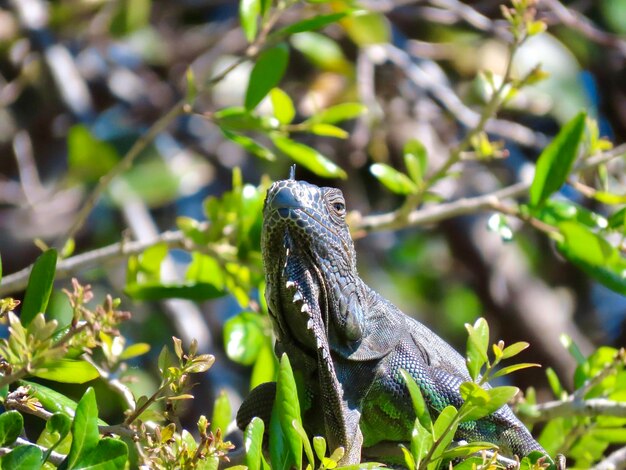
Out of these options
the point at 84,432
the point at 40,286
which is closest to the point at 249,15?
the point at 40,286

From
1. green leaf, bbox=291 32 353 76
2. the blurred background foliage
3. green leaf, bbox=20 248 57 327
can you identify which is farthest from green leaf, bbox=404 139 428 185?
green leaf, bbox=291 32 353 76

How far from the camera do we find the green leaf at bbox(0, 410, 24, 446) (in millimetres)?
2070

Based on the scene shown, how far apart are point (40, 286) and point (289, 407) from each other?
2.15 ft

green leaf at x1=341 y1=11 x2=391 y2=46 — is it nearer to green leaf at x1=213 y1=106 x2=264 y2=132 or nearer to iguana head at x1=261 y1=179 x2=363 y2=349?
green leaf at x1=213 y1=106 x2=264 y2=132

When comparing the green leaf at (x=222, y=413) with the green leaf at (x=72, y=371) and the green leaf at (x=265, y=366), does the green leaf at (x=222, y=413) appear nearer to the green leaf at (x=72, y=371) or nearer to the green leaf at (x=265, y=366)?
the green leaf at (x=265, y=366)

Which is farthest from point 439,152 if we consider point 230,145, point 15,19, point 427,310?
point 15,19

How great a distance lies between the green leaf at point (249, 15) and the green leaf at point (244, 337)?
98 centimetres

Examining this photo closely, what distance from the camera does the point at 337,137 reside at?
19.6ft

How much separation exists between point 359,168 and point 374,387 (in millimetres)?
4026

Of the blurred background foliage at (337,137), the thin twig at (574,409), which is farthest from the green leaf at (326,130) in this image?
the blurred background foliage at (337,137)

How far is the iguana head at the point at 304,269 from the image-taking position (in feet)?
8.63

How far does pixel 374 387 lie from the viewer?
2.60m

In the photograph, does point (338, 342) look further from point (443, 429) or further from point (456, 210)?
point (456, 210)

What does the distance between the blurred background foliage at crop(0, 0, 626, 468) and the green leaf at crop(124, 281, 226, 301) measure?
61.8 inches
